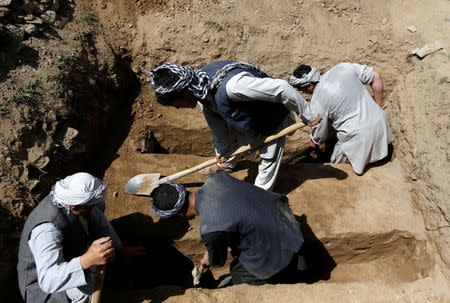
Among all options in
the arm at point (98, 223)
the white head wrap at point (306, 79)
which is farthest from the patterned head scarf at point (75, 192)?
the white head wrap at point (306, 79)

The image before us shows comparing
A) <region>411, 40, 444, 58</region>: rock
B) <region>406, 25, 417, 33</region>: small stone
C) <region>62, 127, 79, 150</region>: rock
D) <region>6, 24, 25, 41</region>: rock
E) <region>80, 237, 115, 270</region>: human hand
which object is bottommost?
<region>80, 237, 115, 270</region>: human hand

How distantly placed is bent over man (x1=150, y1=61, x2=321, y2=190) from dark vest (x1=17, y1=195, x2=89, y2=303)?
121 cm

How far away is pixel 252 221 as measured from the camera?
2482mm

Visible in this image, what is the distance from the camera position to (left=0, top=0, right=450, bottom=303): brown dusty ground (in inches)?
127

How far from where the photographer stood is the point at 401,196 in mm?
3705

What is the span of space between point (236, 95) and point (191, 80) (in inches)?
15.3

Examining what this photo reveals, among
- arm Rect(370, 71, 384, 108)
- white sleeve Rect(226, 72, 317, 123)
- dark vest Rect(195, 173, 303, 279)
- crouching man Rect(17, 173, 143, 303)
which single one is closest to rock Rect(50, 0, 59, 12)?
crouching man Rect(17, 173, 143, 303)

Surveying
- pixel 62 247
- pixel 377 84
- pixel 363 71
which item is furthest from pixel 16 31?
pixel 377 84

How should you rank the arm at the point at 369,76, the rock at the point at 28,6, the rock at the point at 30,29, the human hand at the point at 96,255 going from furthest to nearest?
the rock at the point at 28,6 → the rock at the point at 30,29 → the arm at the point at 369,76 → the human hand at the point at 96,255

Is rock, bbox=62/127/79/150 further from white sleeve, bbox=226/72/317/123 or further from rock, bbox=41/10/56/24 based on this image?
white sleeve, bbox=226/72/317/123

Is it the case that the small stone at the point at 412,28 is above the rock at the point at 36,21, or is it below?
below

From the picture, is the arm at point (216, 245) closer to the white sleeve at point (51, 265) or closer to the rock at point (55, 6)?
the white sleeve at point (51, 265)

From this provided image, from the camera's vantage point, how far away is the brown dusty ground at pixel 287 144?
3217 mm

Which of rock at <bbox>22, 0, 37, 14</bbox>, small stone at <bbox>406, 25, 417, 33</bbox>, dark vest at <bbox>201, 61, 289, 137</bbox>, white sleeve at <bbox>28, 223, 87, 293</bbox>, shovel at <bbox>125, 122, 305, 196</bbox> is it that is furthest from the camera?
small stone at <bbox>406, 25, 417, 33</bbox>
